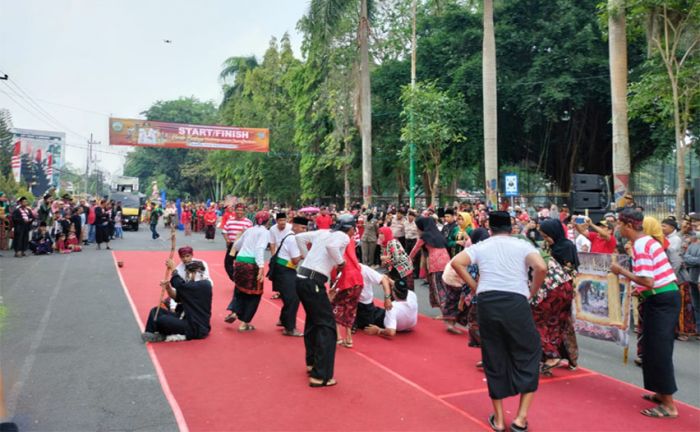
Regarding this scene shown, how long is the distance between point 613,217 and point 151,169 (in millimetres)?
68110

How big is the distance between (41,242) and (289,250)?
42.2 ft

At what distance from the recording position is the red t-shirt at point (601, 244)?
870 cm

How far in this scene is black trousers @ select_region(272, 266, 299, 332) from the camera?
7648 mm

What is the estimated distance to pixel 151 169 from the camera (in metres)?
70.1

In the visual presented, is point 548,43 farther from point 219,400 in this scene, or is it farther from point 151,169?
point 151,169

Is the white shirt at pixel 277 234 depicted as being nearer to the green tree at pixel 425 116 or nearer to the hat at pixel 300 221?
the hat at pixel 300 221

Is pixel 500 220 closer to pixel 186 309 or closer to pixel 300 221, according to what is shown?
pixel 300 221

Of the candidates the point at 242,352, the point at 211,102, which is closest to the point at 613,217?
the point at 242,352

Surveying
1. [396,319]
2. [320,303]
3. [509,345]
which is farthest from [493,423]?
[396,319]

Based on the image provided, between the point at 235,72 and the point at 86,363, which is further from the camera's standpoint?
the point at 235,72

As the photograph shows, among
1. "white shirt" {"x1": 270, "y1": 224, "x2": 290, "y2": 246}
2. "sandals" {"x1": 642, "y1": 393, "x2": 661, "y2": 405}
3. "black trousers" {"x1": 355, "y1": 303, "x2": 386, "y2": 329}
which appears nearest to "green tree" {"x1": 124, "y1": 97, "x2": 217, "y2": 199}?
"white shirt" {"x1": 270, "y1": 224, "x2": 290, "y2": 246}

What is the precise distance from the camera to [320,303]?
5566mm

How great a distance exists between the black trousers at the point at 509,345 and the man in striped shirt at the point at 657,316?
4.21 feet

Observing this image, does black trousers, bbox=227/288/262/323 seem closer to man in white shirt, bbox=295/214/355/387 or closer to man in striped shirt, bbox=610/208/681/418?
man in white shirt, bbox=295/214/355/387
